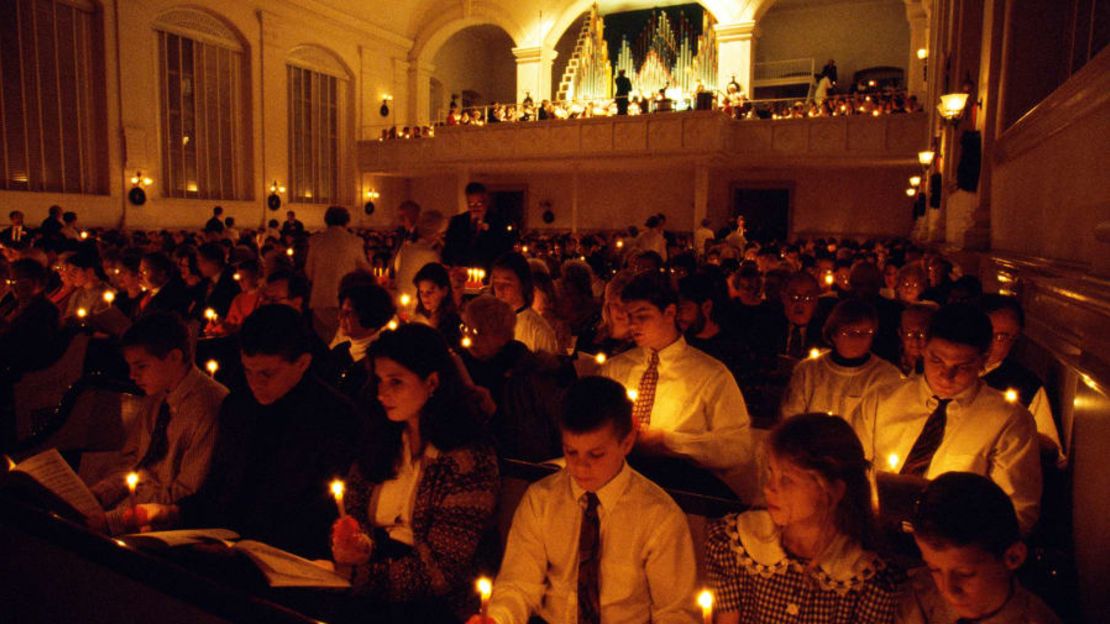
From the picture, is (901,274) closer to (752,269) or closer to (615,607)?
(752,269)

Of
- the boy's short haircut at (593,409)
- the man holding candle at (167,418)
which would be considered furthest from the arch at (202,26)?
the boy's short haircut at (593,409)

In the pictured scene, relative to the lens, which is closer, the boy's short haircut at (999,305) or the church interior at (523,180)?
the church interior at (523,180)

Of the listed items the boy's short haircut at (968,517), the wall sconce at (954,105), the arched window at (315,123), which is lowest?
the boy's short haircut at (968,517)

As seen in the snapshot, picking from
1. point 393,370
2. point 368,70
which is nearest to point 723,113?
point 368,70

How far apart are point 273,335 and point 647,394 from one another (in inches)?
65.7

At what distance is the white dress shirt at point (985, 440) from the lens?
268 cm

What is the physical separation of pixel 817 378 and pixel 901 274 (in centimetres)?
255

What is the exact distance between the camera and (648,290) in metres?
3.47

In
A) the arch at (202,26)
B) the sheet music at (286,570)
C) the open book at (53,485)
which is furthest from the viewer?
the arch at (202,26)

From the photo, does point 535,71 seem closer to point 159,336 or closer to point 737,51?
point 737,51

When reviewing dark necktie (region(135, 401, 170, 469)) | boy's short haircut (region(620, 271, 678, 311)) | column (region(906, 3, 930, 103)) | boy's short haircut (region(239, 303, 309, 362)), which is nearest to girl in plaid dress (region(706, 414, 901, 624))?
boy's short haircut (region(620, 271, 678, 311))

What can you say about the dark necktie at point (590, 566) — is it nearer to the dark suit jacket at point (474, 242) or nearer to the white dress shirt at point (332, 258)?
the dark suit jacket at point (474, 242)

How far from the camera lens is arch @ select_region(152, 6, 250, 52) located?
65.4 ft

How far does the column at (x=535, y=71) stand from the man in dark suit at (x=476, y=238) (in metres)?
19.7
